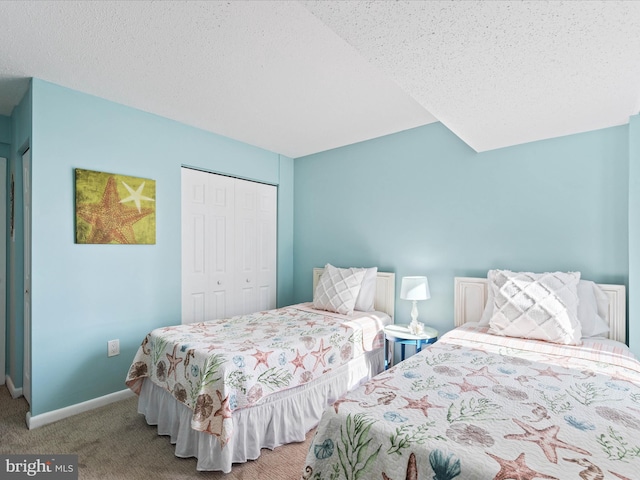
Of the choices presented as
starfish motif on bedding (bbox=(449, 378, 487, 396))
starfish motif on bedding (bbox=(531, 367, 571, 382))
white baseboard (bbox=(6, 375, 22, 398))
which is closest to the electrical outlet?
white baseboard (bbox=(6, 375, 22, 398))

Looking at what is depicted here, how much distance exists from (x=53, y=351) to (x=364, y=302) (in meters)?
2.54

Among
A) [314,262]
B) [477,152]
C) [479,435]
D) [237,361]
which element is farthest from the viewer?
[314,262]

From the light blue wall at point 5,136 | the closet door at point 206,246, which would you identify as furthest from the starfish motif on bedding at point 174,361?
the light blue wall at point 5,136

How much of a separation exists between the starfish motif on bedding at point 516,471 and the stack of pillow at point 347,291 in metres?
2.16

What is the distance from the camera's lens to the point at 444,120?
7.29 ft

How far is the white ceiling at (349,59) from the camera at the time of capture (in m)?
1.28

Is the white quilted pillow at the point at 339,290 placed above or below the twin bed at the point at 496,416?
above

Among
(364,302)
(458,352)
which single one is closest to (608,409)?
(458,352)

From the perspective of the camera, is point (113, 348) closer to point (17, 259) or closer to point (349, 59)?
point (17, 259)

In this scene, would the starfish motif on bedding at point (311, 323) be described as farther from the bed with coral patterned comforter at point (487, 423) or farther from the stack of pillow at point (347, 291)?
the bed with coral patterned comforter at point (487, 423)

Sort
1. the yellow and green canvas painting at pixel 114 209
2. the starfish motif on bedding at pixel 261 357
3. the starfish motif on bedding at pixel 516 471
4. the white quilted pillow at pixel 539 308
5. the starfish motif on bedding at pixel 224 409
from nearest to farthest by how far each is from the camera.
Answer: the starfish motif on bedding at pixel 516 471 < the starfish motif on bedding at pixel 224 409 < the starfish motif on bedding at pixel 261 357 < the white quilted pillow at pixel 539 308 < the yellow and green canvas painting at pixel 114 209

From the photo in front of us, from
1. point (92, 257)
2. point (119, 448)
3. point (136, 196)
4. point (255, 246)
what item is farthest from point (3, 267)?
point (255, 246)

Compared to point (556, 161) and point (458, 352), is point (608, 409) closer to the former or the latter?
point (458, 352)

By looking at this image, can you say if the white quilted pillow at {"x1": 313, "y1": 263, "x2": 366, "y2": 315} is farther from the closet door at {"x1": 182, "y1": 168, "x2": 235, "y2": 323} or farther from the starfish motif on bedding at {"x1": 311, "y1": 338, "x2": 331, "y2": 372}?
the closet door at {"x1": 182, "y1": 168, "x2": 235, "y2": 323}
